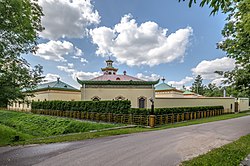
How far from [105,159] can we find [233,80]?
968 cm

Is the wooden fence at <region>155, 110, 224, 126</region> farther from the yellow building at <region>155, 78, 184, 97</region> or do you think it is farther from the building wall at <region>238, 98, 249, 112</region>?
the building wall at <region>238, 98, 249, 112</region>

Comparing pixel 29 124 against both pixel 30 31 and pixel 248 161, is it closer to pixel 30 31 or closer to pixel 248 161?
pixel 30 31

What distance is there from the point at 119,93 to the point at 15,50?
48.7ft

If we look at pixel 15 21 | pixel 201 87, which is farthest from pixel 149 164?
pixel 201 87

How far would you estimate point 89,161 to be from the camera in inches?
231

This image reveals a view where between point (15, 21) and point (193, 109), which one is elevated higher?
point (15, 21)

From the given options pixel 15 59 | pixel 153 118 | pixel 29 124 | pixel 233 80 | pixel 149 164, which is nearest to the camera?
pixel 149 164

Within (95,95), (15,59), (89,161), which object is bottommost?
(89,161)

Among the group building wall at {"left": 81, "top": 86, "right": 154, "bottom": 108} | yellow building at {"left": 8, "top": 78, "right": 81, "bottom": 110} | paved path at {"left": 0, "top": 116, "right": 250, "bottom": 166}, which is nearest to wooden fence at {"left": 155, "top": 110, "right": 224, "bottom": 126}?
building wall at {"left": 81, "top": 86, "right": 154, "bottom": 108}

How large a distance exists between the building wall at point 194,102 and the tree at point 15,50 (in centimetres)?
1639

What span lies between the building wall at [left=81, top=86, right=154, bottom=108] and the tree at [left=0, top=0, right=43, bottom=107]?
12747 mm

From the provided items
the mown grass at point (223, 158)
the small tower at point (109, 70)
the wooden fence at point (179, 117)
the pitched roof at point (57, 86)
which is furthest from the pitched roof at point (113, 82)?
the mown grass at point (223, 158)

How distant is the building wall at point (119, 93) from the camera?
2275 cm

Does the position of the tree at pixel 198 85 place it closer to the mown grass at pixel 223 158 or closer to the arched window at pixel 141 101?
the arched window at pixel 141 101
